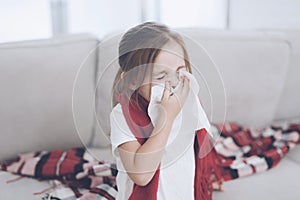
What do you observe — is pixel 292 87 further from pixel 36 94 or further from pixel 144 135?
pixel 144 135

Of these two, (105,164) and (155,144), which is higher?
(155,144)

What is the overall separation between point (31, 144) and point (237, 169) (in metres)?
0.64

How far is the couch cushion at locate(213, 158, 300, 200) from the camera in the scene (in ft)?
3.44

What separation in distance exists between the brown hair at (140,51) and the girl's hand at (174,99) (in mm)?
36

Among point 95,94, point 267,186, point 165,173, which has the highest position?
point 95,94

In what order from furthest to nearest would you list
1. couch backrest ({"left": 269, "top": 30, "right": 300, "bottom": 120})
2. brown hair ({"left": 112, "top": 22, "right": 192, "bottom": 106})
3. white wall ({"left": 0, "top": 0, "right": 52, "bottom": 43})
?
white wall ({"left": 0, "top": 0, "right": 52, "bottom": 43}), couch backrest ({"left": 269, "top": 30, "right": 300, "bottom": 120}), brown hair ({"left": 112, "top": 22, "right": 192, "bottom": 106})

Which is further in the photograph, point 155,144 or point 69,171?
point 69,171

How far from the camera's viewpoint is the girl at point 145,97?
2.18ft

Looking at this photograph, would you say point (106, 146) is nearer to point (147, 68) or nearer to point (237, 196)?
point (147, 68)

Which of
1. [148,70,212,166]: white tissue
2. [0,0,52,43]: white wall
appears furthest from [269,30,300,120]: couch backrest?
[0,0,52,43]: white wall

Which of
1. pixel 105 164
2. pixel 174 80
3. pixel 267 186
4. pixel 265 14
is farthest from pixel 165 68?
pixel 265 14

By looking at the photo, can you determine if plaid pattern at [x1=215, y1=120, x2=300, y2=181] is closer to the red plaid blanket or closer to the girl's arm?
the red plaid blanket

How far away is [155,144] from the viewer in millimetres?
670

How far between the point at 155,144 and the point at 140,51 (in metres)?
0.15
